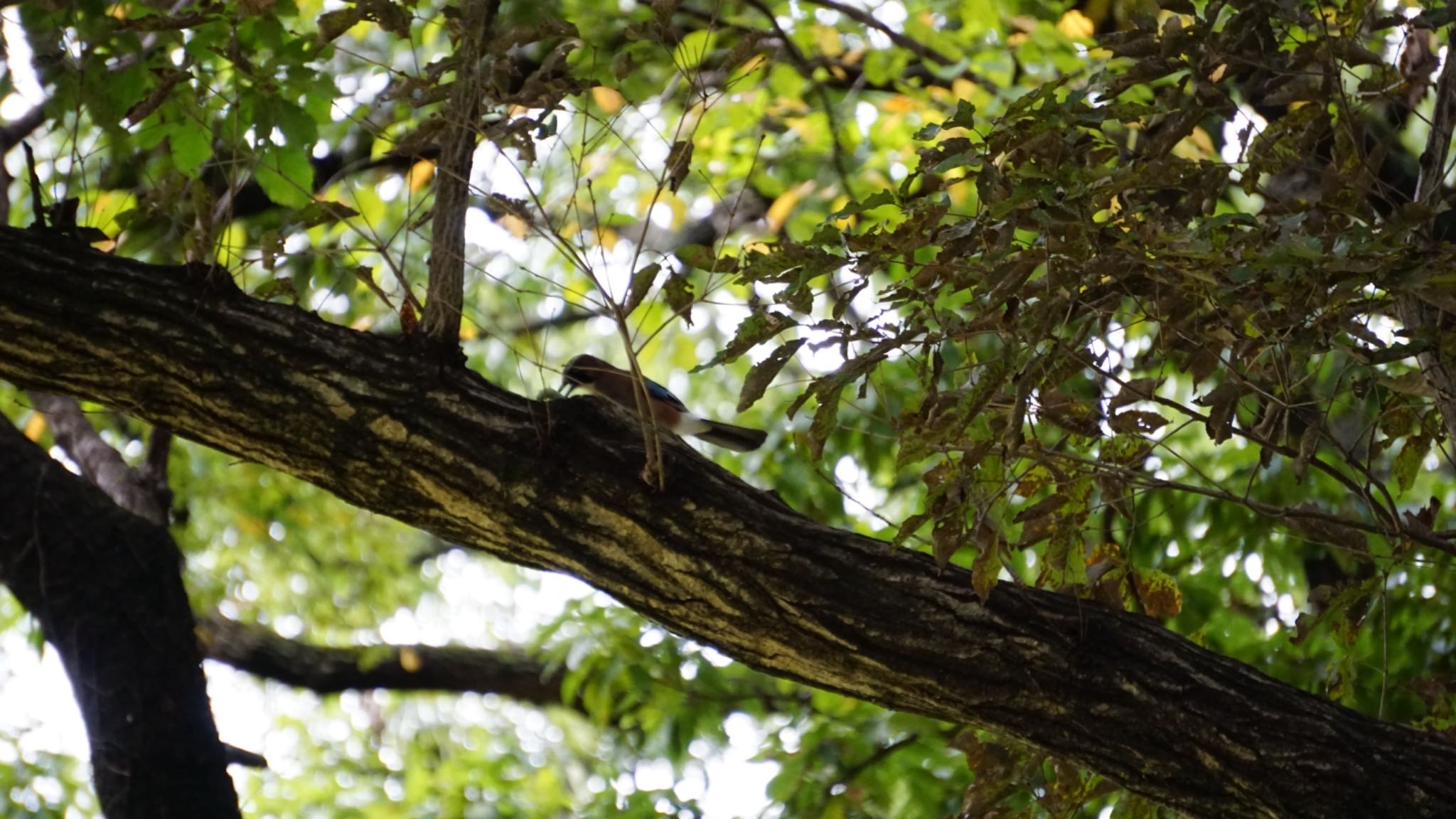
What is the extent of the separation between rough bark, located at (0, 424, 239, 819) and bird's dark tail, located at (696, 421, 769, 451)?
1.55 metres

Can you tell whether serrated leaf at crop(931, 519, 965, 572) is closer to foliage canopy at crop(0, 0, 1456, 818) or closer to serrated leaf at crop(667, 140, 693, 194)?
foliage canopy at crop(0, 0, 1456, 818)

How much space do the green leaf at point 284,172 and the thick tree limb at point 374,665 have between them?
8.82ft

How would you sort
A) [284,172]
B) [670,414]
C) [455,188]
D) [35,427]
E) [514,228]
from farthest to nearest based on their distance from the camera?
[35,427] < [514,228] < [670,414] < [284,172] < [455,188]

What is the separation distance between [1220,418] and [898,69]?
400 cm

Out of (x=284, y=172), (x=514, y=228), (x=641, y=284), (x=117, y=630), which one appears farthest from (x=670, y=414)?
(x=641, y=284)

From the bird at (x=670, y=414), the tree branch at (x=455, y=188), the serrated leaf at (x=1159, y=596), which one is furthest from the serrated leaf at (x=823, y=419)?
the bird at (x=670, y=414)

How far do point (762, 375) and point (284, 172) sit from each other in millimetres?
1637

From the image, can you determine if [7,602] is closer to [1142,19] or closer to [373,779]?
[373,779]

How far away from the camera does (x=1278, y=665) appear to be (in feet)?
12.4

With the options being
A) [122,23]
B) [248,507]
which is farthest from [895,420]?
[248,507]

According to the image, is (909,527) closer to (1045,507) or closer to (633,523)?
(1045,507)

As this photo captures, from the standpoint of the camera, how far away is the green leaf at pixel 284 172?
320cm

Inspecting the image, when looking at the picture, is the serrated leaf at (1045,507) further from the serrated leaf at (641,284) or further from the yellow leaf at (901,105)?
the yellow leaf at (901,105)

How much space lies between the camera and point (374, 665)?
5840 millimetres
